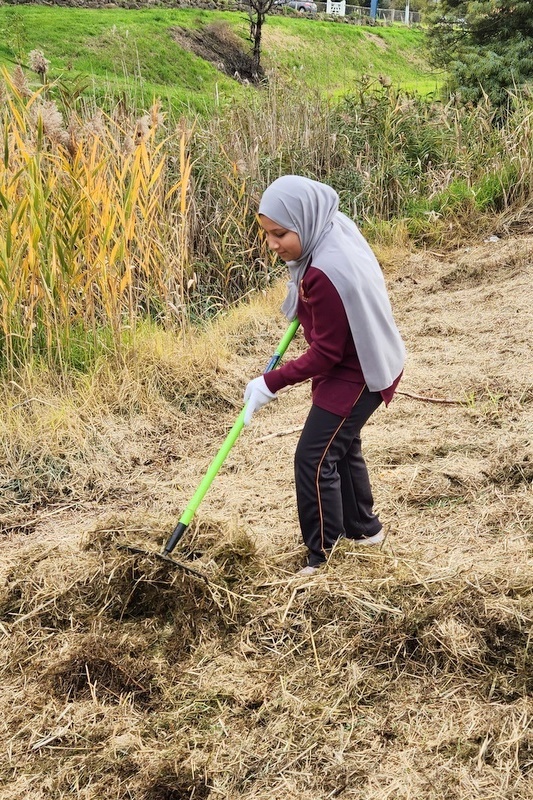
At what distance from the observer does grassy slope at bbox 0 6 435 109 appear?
14234 mm

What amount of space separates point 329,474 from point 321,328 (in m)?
0.47

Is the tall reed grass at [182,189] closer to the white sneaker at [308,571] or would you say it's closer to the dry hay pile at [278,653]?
the dry hay pile at [278,653]

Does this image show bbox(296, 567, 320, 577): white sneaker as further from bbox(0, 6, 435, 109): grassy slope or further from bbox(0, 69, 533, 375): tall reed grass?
bbox(0, 6, 435, 109): grassy slope

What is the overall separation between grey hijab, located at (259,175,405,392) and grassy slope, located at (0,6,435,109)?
8089 mm

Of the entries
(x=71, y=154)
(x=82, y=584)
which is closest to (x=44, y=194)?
(x=71, y=154)

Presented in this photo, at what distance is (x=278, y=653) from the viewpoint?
220cm

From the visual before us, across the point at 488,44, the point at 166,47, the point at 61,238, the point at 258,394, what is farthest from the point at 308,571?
the point at 166,47

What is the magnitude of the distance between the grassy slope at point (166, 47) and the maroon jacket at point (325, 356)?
322 inches

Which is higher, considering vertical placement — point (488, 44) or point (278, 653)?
point (488, 44)

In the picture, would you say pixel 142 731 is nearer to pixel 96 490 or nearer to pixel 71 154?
pixel 96 490

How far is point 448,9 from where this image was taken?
35.6 ft

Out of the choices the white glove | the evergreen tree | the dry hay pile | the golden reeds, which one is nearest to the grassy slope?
the evergreen tree

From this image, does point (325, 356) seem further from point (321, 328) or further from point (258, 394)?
point (258, 394)

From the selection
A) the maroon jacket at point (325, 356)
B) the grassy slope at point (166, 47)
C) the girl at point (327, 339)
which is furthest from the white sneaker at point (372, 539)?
the grassy slope at point (166, 47)
